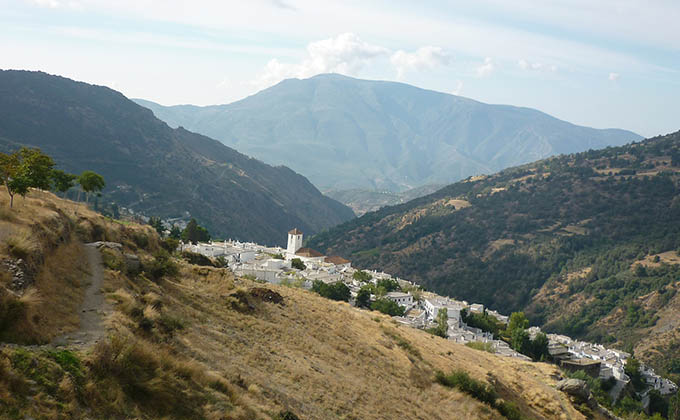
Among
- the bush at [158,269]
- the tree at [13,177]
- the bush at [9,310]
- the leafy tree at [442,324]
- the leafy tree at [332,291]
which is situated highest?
the tree at [13,177]

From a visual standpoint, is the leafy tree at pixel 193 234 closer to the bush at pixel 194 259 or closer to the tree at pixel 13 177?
the bush at pixel 194 259

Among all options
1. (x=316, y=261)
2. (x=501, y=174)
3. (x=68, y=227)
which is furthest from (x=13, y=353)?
(x=501, y=174)

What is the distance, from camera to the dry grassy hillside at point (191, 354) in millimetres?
7730

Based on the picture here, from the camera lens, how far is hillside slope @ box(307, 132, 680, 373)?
8200 centimetres

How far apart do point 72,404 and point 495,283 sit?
3866 inches

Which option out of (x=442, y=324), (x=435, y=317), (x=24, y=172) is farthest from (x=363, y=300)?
(x=24, y=172)

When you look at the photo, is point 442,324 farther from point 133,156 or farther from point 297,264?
point 133,156

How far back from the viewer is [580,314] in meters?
81.7

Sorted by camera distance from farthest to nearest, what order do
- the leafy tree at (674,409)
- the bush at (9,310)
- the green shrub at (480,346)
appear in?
the leafy tree at (674,409), the green shrub at (480,346), the bush at (9,310)

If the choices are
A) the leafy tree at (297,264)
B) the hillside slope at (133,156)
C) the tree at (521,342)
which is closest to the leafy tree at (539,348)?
the tree at (521,342)

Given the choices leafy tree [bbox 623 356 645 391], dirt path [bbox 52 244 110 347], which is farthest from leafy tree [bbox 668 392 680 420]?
dirt path [bbox 52 244 110 347]

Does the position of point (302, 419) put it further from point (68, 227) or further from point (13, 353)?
point (68, 227)

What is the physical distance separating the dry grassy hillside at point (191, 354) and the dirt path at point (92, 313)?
0.16m

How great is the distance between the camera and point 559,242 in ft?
355
